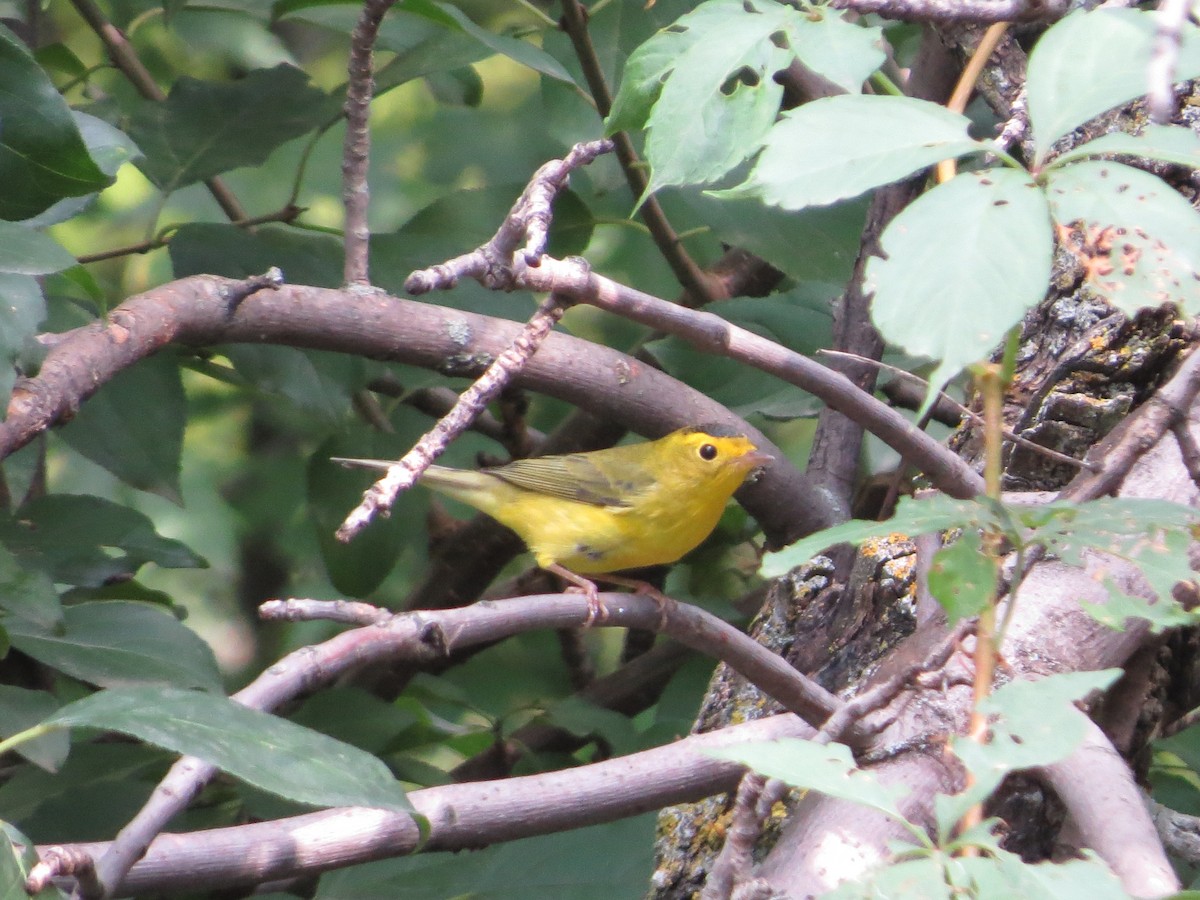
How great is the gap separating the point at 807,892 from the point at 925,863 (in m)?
0.45

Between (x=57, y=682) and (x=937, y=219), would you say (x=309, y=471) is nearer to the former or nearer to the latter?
(x=57, y=682)

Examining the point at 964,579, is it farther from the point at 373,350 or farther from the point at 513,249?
the point at 373,350

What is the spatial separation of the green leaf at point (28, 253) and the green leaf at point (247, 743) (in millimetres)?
477

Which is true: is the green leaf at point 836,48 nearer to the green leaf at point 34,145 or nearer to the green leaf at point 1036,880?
the green leaf at point 1036,880

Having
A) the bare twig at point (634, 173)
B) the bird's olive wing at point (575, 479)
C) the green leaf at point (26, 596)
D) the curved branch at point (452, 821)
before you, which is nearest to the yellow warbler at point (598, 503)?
the bird's olive wing at point (575, 479)

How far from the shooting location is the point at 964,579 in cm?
89

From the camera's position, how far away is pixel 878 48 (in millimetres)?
1082

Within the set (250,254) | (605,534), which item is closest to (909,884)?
(250,254)

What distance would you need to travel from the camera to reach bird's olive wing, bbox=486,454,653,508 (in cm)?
320

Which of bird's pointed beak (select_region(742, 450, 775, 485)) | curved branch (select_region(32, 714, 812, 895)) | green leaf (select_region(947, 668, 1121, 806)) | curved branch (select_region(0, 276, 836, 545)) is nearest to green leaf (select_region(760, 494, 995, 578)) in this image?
green leaf (select_region(947, 668, 1121, 806))

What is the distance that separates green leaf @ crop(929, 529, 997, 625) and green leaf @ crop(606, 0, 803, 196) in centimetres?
40

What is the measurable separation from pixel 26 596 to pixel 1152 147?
162 cm

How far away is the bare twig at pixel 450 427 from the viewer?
112cm

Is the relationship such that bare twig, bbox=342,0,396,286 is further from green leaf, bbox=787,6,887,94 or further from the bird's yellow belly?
the bird's yellow belly
